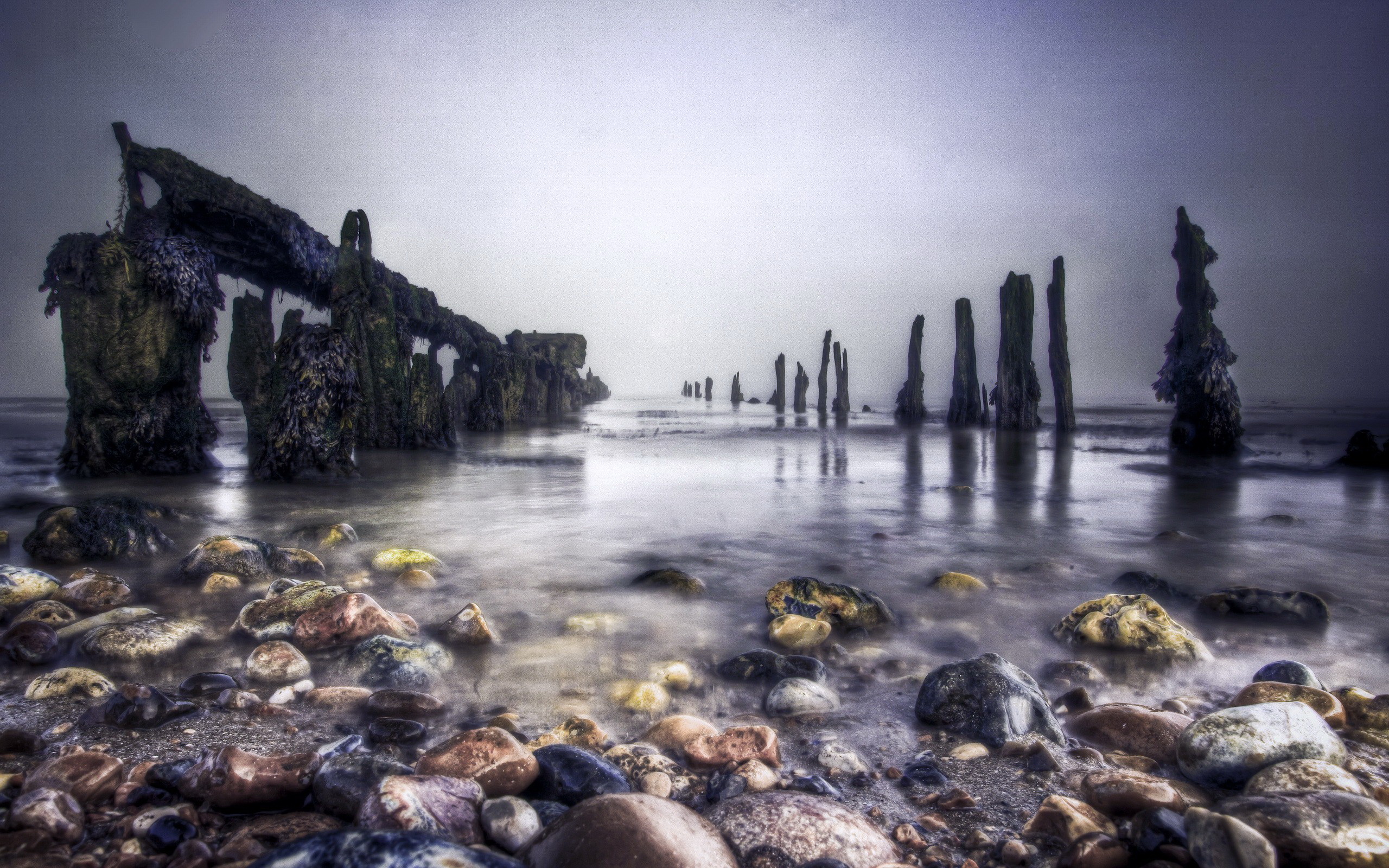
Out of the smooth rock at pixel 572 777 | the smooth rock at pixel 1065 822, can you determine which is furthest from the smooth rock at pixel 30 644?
the smooth rock at pixel 1065 822

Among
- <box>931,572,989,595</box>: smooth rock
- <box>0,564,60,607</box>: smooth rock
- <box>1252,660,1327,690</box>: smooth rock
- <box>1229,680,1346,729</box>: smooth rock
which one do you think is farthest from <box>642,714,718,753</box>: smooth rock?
<box>0,564,60,607</box>: smooth rock

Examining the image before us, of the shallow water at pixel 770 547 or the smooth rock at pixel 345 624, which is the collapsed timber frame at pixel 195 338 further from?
the smooth rock at pixel 345 624

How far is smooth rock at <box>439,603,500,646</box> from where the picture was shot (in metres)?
2.85

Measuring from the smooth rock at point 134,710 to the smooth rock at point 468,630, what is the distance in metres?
1.00

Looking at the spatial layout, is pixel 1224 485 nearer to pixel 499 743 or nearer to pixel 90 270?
pixel 499 743

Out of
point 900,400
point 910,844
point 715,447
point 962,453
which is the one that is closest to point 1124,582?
point 910,844

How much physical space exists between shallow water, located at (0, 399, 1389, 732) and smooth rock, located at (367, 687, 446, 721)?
0.11 meters

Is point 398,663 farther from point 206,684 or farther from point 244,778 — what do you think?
point 244,778

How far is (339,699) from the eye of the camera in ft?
7.27

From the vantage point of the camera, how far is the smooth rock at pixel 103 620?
2746 mm

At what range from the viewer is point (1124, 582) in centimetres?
386

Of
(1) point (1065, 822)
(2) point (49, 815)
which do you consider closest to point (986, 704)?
(1) point (1065, 822)

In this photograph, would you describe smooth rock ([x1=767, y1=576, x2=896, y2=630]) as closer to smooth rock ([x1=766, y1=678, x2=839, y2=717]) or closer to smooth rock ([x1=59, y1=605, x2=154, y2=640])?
smooth rock ([x1=766, y1=678, x2=839, y2=717])

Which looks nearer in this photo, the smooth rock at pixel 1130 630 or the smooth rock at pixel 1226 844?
the smooth rock at pixel 1226 844
